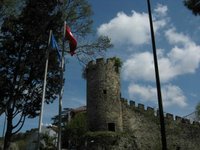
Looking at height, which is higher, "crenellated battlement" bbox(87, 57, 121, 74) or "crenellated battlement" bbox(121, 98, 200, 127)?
"crenellated battlement" bbox(87, 57, 121, 74)

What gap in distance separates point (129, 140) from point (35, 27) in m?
15.8

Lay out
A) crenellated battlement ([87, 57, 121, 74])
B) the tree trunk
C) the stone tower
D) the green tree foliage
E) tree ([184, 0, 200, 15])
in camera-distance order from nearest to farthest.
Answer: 1. tree ([184, 0, 200, 15])
2. the tree trunk
3. the stone tower
4. crenellated battlement ([87, 57, 121, 74])
5. the green tree foliage

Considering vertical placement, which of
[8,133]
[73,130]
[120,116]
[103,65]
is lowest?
[8,133]

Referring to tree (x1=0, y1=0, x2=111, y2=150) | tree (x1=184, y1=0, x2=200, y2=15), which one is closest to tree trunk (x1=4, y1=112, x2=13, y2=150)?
tree (x1=0, y1=0, x2=111, y2=150)

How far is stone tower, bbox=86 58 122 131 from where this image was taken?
116 ft

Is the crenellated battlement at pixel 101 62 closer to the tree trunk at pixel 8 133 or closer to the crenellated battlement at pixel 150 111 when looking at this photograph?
the crenellated battlement at pixel 150 111

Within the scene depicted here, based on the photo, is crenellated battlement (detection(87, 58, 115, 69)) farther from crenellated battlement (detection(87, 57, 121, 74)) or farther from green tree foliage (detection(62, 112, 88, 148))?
green tree foliage (detection(62, 112, 88, 148))

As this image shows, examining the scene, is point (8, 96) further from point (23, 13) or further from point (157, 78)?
point (157, 78)

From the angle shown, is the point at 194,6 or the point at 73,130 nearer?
the point at 194,6

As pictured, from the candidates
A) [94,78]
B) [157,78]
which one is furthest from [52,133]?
[157,78]

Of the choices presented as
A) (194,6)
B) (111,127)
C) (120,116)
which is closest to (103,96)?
(120,116)

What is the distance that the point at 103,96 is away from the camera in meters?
35.9

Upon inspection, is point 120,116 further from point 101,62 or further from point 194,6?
Result: point 194,6

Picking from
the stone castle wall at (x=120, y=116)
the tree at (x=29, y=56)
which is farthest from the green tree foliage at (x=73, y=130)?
the tree at (x=29, y=56)
